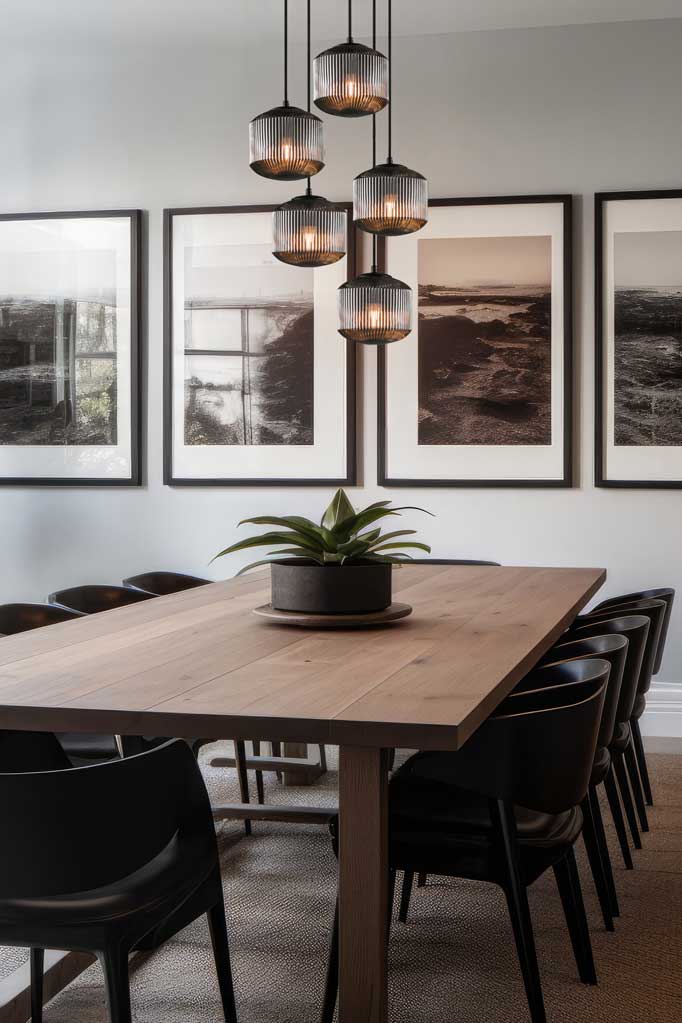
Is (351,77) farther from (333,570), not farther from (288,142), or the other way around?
(333,570)

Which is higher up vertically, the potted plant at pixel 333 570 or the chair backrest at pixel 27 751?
the potted plant at pixel 333 570

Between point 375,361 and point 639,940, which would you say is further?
point 375,361

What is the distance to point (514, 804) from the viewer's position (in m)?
2.24

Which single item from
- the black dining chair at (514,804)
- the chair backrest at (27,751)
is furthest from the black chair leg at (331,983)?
the chair backrest at (27,751)

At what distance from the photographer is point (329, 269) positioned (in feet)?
17.9

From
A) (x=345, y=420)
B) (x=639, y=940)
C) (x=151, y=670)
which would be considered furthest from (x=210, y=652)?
(x=345, y=420)

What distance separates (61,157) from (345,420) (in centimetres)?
200

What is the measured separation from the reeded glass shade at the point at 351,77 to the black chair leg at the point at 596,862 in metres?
2.06

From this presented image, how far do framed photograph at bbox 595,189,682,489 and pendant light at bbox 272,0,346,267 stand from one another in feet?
6.62

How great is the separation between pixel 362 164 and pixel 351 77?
223 cm

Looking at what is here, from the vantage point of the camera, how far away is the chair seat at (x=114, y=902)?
176 cm

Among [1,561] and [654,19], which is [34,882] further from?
[654,19]

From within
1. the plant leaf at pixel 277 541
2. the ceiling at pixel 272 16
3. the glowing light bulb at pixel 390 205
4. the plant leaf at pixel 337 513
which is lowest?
the plant leaf at pixel 277 541

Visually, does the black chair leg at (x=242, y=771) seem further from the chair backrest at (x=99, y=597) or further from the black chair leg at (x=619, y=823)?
the black chair leg at (x=619, y=823)
